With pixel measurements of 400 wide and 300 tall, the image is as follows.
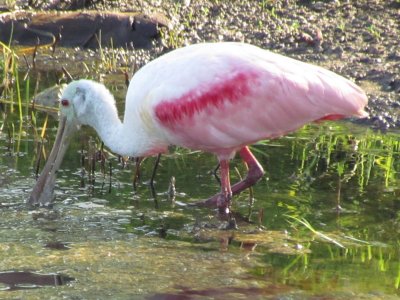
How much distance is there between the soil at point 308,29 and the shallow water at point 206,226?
1.37 metres

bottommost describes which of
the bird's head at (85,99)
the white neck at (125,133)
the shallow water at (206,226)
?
the shallow water at (206,226)

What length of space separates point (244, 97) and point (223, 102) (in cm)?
Answer: 13

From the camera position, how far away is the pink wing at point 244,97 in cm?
676

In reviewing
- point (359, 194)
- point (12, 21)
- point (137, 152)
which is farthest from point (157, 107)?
point (12, 21)

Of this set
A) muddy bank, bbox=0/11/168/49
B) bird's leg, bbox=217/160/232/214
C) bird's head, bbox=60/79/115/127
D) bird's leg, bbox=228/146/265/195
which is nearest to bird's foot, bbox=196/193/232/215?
bird's leg, bbox=217/160/232/214

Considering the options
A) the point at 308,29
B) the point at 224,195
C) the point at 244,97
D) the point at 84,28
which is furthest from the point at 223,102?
the point at 84,28

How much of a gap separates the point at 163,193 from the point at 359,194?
128cm

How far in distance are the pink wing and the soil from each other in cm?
268

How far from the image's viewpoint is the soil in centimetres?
1021

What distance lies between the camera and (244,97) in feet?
22.8

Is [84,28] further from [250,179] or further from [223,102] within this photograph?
[223,102]

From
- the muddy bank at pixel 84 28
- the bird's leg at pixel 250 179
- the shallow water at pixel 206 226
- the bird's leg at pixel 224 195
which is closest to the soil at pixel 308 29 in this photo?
the muddy bank at pixel 84 28

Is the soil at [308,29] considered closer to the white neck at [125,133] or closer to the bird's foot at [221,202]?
the bird's foot at [221,202]

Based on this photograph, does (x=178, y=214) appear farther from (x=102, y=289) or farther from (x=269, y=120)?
(x=102, y=289)
